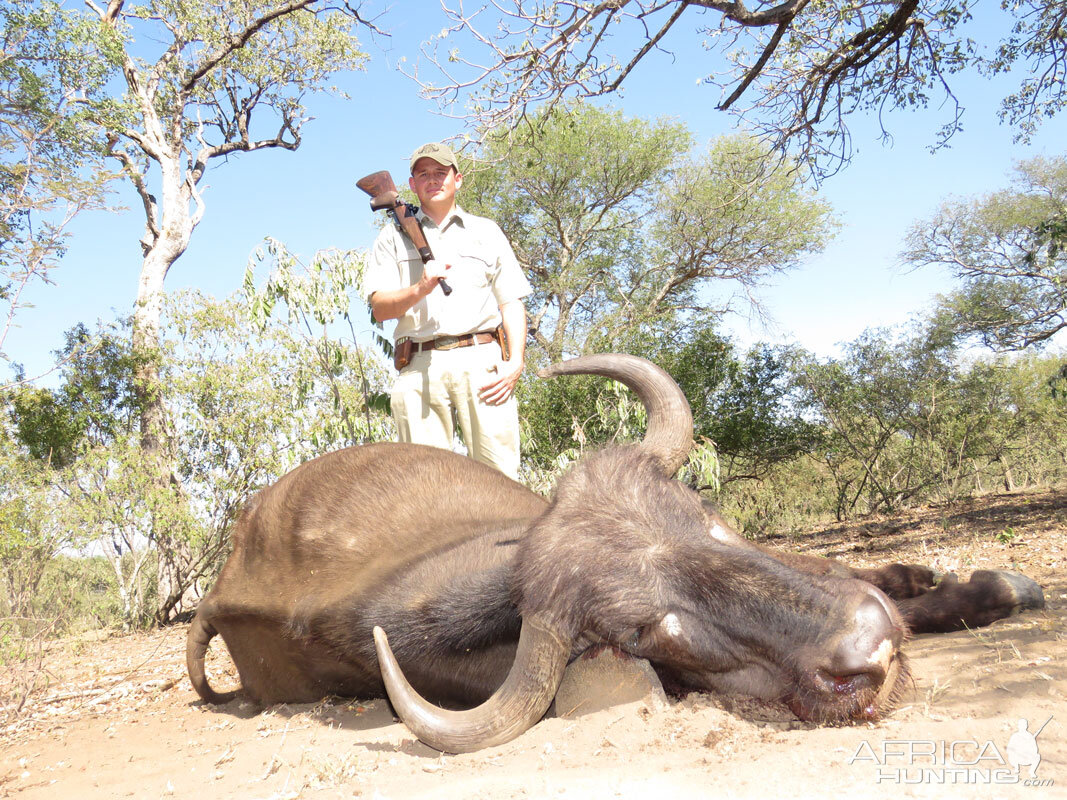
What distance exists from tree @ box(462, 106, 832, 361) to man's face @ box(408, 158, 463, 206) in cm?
1355

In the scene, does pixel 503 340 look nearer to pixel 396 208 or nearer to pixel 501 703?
pixel 396 208

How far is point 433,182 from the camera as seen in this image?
15.5 feet

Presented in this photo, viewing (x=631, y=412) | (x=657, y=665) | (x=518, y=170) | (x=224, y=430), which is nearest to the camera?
(x=657, y=665)

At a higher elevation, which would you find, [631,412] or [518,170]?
[518,170]

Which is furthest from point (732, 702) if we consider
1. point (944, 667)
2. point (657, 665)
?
point (944, 667)

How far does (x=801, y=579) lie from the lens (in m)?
2.44

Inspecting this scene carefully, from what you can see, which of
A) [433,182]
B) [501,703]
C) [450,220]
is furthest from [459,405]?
[501,703]

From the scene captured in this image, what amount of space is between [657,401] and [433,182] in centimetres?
244

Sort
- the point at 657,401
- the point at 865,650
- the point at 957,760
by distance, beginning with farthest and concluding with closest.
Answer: the point at 657,401 → the point at 865,650 → the point at 957,760

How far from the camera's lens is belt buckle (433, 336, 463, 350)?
465 cm

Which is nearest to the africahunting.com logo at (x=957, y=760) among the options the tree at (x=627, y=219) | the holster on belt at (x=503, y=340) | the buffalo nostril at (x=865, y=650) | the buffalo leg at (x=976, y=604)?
the buffalo nostril at (x=865, y=650)

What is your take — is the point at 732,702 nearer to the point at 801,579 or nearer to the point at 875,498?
the point at 801,579

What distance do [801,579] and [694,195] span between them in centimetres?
1808

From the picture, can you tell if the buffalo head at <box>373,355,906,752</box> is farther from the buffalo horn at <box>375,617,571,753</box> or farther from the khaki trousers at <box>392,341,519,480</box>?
the khaki trousers at <box>392,341,519,480</box>
